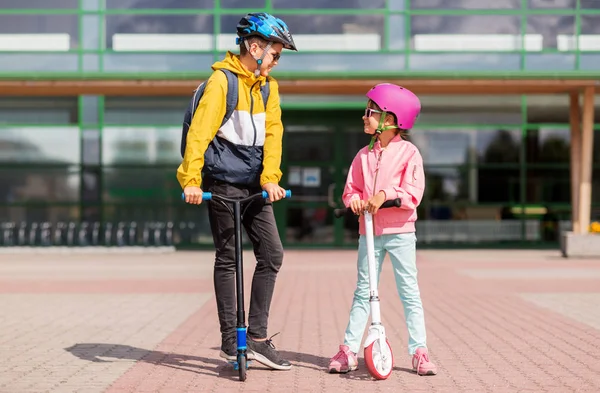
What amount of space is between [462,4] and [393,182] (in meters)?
16.4

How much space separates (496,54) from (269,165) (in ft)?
52.2

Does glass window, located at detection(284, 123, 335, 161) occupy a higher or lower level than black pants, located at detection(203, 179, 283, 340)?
higher

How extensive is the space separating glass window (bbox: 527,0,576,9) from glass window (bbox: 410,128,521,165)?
9.36ft

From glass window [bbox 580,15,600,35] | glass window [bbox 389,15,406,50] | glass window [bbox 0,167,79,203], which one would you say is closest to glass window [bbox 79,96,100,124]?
glass window [bbox 0,167,79,203]

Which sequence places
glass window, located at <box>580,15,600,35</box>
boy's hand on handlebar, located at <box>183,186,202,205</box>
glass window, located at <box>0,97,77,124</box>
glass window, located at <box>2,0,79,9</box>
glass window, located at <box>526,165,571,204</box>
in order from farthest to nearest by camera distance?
glass window, located at <box>0,97,77,124</box>, glass window, located at <box>526,165,571,204</box>, glass window, located at <box>2,0,79,9</box>, glass window, located at <box>580,15,600,35</box>, boy's hand on handlebar, located at <box>183,186,202,205</box>

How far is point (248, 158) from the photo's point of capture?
5574 mm

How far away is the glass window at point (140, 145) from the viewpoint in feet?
70.9

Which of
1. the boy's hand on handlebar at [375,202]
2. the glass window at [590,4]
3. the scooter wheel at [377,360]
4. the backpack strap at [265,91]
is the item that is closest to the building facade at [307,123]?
the glass window at [590,4]

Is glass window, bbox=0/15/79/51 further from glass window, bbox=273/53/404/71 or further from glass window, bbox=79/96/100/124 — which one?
glass window, bbox=273/53/404/71

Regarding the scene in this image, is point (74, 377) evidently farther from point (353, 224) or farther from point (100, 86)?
point (353, 224)

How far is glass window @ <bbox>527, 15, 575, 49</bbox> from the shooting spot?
67.6 feet

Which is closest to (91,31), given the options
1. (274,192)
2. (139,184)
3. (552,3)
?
(139,184)

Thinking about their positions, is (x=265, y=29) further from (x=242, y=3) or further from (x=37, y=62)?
(x=37, y=62)

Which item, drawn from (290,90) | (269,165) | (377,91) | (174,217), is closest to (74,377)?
(269,165)
